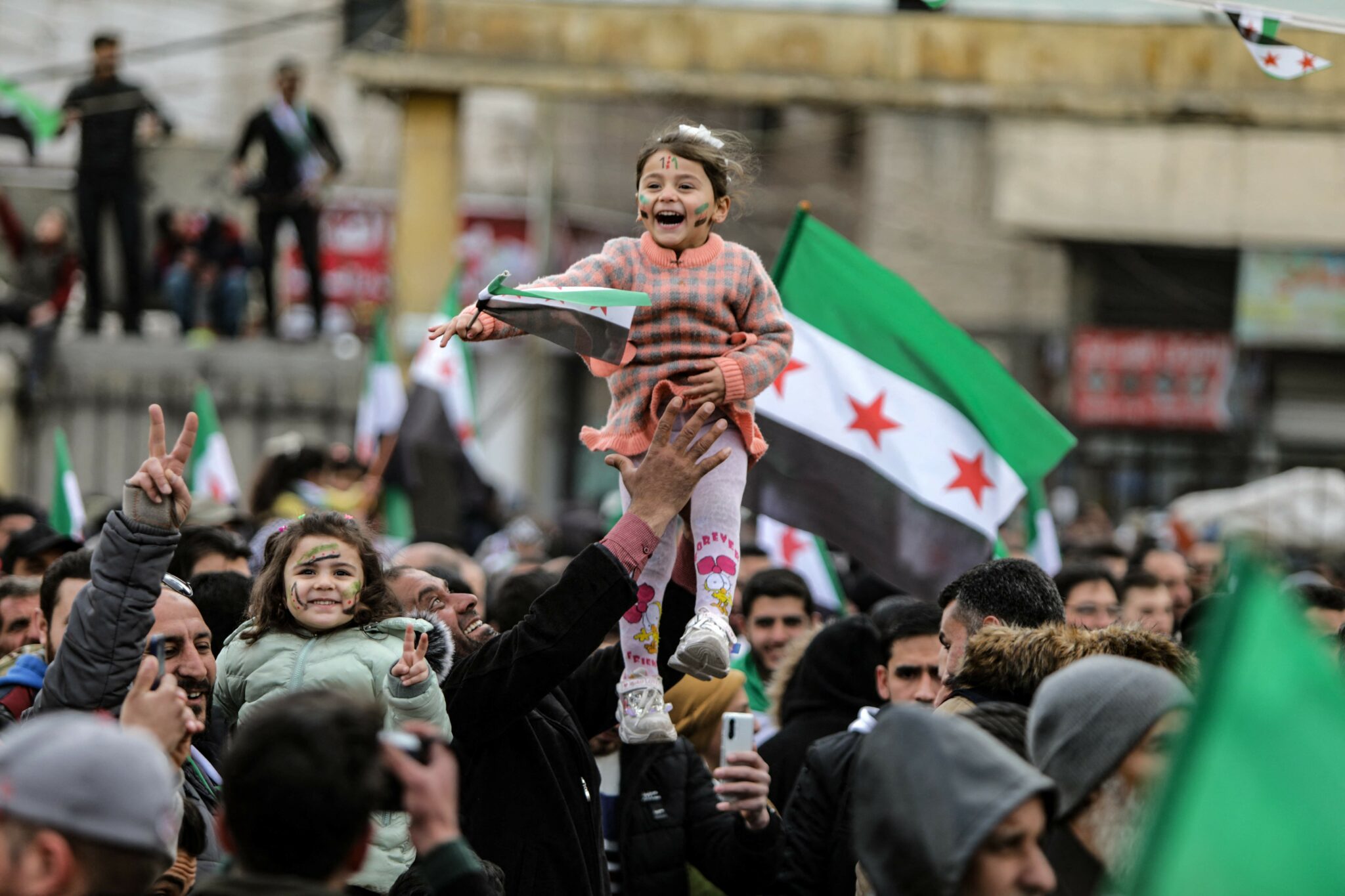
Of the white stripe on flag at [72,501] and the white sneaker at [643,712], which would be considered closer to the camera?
the white sneaker at [643,712]

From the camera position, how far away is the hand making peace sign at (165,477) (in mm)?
4125

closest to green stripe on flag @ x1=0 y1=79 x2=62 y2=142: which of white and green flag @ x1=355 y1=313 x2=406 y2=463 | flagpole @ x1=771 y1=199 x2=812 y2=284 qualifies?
white and green flag @ x1=355 y1=313 x2=406 y2=463

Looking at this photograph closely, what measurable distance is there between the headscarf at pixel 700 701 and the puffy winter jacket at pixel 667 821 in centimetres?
37

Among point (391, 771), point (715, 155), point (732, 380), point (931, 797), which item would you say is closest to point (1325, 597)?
point (732, 380)

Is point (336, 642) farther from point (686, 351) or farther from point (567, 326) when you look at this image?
point (686, 351)

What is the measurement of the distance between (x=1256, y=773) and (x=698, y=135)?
248cm

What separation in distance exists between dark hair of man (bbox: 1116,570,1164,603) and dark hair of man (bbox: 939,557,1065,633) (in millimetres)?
3072

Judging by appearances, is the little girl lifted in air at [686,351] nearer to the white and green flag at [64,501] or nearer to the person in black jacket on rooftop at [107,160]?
the white and green flag at [64,501]

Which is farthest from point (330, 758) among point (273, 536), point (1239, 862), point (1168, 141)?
point (1168, 141)

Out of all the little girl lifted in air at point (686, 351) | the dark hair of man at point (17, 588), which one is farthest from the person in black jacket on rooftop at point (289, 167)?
the little girl lifted in air at point (686, 351)

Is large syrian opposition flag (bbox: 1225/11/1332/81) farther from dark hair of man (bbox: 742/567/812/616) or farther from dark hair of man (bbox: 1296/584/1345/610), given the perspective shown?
dark hair of man (bbox: 742/567/812/616)

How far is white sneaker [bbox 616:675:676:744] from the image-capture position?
4617mm

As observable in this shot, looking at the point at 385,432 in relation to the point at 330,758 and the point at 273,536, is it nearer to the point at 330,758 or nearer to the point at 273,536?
the point at 273,536

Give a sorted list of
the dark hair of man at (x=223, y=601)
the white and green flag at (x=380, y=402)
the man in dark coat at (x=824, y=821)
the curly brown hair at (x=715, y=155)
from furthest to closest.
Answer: the white and green flag at (x=380, y=402)
the dark hair of man at (x=223, y=601)
the man in dark coat at (x=824, y=821)
the curly brown hair at (x=715, y=155)
